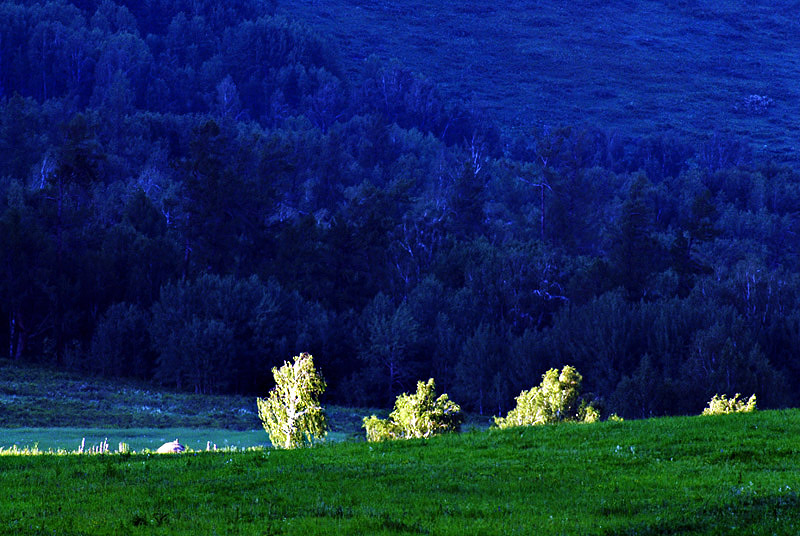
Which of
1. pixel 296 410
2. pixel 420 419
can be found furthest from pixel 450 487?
pixel 420 419

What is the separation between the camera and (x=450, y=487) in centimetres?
1475

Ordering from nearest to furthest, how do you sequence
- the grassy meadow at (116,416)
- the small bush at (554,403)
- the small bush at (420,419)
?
the small bush at (420,419)
the small bush at (554,403)
the grassy meadow at (116,416)

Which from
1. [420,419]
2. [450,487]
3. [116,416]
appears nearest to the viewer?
[450,487]

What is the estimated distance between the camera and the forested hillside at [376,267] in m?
67.4

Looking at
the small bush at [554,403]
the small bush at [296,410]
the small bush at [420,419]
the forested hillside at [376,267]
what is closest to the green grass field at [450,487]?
the small bush at [296,410]

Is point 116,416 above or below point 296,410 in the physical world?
below

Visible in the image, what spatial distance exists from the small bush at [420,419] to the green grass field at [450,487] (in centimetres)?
1356

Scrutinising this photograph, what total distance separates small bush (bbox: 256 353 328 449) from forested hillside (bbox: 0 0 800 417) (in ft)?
91.0

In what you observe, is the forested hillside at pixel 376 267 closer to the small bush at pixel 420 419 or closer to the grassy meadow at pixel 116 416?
the grassy meadow at pixel 116 416

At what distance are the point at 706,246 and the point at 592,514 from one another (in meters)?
87.8

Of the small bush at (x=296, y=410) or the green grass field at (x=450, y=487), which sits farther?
the small bush at (x=296, y=410)

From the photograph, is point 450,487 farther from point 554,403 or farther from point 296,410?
point 554,403

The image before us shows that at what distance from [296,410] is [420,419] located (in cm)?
422

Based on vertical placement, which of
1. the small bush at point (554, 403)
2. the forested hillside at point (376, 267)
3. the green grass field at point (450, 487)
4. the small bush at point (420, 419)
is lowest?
the forested hillside at point (376, 267)
